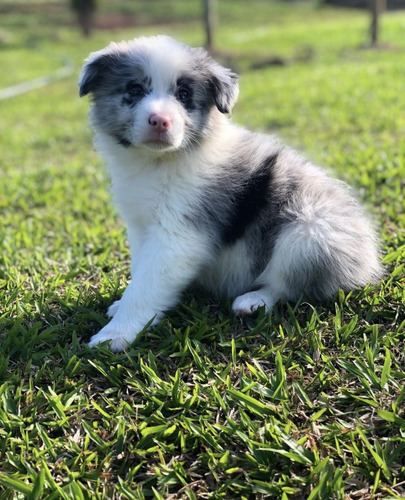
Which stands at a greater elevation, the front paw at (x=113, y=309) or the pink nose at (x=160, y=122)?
the pink nose at (x=160, y=122)

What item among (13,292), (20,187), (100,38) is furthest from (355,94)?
(100,38)

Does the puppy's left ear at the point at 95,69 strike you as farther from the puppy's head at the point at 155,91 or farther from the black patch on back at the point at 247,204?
the black patch on back at the point at 247,204

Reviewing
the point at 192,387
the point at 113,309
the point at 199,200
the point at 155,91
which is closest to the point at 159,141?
the point at 155,91

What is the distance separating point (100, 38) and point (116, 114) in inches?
1065

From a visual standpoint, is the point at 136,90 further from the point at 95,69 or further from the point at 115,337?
the point at 115,337

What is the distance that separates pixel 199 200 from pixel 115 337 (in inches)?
31.7

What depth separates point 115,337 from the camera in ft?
8.64

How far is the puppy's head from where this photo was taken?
262 cm

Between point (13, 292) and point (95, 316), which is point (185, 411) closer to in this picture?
point (95, 316)

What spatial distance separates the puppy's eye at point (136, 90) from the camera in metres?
2.72

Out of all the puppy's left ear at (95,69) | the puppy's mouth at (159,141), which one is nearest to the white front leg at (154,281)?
the puppy's mouth at (159,141)

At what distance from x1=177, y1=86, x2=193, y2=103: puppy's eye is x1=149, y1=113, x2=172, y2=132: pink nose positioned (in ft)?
0.85

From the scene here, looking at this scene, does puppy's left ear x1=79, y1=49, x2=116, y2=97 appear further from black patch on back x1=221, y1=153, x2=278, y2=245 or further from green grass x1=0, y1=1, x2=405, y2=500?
green grass x1=0, y1=1, x2=405, y2=500

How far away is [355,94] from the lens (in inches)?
338
